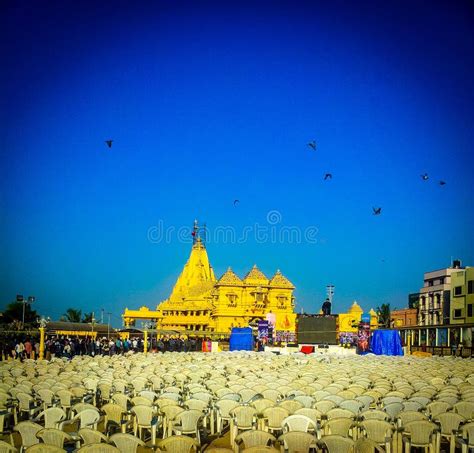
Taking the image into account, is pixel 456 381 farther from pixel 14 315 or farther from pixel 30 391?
pixel 14 315

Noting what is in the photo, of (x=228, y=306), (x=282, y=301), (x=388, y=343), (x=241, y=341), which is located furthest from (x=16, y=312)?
(x=388, y=343)

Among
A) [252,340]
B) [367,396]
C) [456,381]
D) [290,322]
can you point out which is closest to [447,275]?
[290,322]

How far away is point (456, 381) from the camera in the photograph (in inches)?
616

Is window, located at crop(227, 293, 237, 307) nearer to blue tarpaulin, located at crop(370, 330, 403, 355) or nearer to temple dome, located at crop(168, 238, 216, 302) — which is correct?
temple dome, located at crop(168, 238, 216, 302)

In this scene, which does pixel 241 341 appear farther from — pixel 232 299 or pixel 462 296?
pixel 232 299

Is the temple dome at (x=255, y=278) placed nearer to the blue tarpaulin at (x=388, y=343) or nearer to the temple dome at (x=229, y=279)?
the temple dome at (x=229, y=279)

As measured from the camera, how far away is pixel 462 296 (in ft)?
188

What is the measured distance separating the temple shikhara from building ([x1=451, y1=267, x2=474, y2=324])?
16.6m

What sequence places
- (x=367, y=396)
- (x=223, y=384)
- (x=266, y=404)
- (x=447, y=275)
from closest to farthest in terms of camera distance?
(x=266, y=404)
(x=367, y=396)
(x=223, y=384)
(x=447, y=275)

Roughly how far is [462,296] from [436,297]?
9205mm

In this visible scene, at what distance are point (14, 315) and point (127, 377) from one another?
70.4m

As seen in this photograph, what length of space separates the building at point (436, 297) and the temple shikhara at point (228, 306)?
14.2 meters

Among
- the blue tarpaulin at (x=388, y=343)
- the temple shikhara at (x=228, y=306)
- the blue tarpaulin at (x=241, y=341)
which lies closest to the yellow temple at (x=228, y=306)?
the temple shikhara at (x=228, y=306)

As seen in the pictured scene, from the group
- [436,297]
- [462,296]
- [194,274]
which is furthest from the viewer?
[194,274]
